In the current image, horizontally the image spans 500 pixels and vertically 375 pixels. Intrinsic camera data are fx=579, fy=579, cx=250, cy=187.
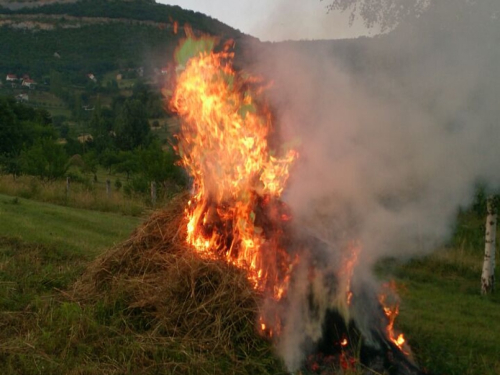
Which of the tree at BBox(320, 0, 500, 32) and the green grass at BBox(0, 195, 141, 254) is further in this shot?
the green grass at BBox(0, 195, 141, 254)

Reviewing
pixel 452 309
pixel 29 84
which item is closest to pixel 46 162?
pixel 452 309

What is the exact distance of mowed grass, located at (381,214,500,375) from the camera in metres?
5.51

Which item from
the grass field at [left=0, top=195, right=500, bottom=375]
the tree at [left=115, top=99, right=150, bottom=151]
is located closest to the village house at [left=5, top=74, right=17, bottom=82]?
the tree at [left=115, top=99, right=150, bottom=151]

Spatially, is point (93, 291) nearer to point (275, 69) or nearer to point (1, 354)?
point (1, 354)

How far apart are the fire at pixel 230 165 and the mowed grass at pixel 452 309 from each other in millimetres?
1744

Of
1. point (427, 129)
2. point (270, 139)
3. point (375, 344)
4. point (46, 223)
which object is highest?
point (427, 129)

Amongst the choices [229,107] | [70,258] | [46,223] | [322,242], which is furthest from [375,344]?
[46,223]

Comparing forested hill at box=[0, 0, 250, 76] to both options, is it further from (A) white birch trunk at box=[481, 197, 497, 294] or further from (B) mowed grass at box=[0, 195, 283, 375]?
(B) mowed grass at box=[0, 195, 283, 375]

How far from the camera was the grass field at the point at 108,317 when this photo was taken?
4992 millimetres

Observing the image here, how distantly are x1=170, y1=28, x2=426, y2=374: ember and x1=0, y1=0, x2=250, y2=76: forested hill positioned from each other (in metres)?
58.3

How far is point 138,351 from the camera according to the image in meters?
5.04

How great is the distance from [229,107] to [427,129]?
2.05 m

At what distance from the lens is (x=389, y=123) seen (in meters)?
5.63

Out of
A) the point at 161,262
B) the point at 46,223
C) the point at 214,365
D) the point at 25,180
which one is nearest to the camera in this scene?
the point at 214,365
